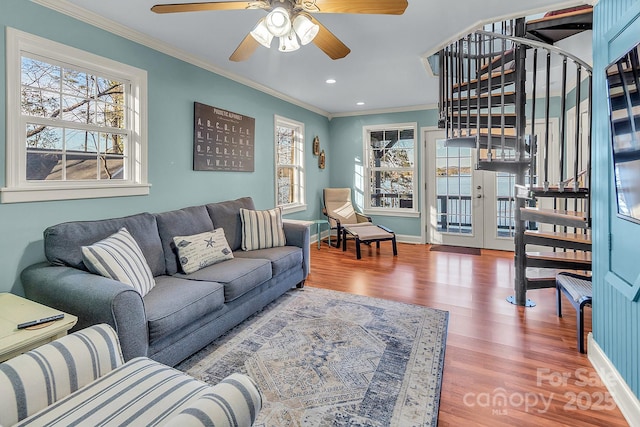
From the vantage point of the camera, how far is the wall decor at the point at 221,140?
3533mm

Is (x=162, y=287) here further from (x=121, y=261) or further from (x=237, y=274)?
(x=237, y=274)

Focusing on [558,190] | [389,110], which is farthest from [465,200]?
[558,190]

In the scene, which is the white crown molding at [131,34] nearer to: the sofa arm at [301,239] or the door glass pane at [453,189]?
the sofa arm at [301,239]

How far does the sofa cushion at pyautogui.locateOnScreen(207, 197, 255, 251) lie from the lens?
3.43 metres

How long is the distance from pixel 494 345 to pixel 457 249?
3279mm

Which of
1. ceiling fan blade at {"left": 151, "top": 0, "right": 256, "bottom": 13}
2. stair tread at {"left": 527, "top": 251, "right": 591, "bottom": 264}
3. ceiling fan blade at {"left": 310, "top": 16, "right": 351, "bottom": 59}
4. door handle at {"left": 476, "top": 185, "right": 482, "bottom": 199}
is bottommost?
stair tread at {"left": 527, "top": 251, "right": 591, "bottom": 264}

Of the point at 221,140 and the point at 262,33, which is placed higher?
the point at 262,33

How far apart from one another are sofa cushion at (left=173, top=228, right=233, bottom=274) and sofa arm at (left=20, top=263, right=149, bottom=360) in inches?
31.4

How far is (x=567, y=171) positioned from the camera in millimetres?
4496

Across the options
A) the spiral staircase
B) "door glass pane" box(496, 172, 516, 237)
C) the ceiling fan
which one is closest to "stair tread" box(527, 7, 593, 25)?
the spiral staircase

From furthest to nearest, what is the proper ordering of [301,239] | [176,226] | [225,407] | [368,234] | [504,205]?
1. [504,205]
2. [368,234]
3. [301,239]
4. [176,226]
5. [225,407]

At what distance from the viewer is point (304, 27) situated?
1.86 metres

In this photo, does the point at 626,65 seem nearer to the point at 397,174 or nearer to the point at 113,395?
the point at 113,395

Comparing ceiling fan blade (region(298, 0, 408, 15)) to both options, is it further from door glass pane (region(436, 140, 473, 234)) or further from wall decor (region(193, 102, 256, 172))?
door glass pane (region(436, 140, 473, 234))
